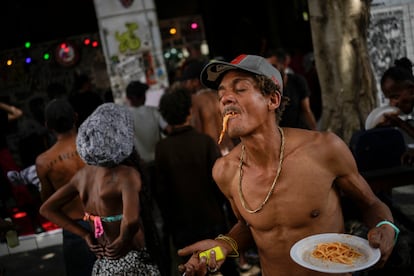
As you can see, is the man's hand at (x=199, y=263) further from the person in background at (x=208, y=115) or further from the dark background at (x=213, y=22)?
the dark background at (x=213, y=22)

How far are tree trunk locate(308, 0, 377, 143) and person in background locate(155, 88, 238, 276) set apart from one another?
2.60m

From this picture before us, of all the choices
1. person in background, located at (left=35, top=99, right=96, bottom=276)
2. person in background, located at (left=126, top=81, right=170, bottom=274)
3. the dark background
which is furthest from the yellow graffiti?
person in background, located at (left=35, top=99, right=96, bottom=276)

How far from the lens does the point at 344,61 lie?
20.0 feet

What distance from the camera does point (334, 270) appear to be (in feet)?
6.89

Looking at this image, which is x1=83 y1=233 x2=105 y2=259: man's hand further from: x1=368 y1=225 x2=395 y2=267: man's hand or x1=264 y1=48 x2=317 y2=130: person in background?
x1=264 y1=48 x2=317 y2=130: person in background

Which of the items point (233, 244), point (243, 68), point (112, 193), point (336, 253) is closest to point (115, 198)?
point (112, 193)

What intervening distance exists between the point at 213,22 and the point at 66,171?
947cm

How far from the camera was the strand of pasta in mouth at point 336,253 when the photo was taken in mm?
2223

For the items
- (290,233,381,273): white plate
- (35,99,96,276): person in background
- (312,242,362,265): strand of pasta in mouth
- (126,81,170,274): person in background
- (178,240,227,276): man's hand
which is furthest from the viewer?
(126,81,170,274): person in background

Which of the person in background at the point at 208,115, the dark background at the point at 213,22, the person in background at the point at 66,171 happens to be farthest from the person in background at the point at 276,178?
Result: the dark background at the point at 213,22

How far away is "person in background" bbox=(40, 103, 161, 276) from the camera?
320 cm

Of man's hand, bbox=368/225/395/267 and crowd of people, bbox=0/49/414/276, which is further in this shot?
crowd of people, bbox=0/49/414/276

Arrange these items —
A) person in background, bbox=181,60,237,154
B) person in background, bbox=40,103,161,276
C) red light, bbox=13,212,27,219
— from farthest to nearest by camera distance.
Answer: red light, bbox=13,212,27,219
person in background, bbox=181,60,237,154
person in background, bbox=40,103,161,276

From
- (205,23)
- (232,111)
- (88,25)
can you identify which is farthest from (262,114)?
(205,23)
